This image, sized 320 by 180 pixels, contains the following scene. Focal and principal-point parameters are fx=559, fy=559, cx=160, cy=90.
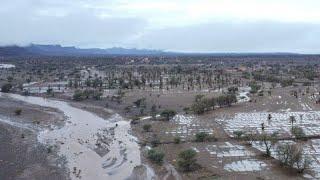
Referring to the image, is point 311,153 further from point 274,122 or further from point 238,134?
point 274,122

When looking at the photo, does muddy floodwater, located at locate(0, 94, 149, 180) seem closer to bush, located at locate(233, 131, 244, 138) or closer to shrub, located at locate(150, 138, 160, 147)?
shrub, located at locate(150, 138, 160, 147)

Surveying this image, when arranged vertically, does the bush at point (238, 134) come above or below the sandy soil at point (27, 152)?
above

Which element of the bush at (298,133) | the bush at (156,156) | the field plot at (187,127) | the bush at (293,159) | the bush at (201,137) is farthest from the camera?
the field plot at (187,127)

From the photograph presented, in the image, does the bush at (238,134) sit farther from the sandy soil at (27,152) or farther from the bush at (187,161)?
the sandy soil at (27,152)

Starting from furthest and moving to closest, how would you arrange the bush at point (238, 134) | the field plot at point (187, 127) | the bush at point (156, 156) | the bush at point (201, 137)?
the field plot at point (187, 127) → the bush at point (238, 134) → the bush at point (201, 137) → the bush at point (156, 156)

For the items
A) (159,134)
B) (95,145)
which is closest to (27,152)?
(95,145)

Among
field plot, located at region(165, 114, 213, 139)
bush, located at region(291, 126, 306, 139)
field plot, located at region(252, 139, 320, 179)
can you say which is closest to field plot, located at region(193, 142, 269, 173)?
field plot, located at region(252, 139, 320, 179)

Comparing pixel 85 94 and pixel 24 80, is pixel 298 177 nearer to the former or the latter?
pixel 85 94

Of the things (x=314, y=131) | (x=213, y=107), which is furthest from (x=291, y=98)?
(x=314, y=131)

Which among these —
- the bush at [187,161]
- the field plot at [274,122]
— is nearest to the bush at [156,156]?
the bush at [187,161]
